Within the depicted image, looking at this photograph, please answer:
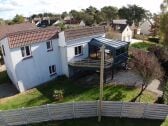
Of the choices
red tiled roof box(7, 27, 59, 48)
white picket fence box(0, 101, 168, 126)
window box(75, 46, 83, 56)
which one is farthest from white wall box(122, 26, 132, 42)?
white picket fence box(0, 101, 168, 126)

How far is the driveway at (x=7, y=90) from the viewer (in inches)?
1023

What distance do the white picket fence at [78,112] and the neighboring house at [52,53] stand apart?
7414 mm

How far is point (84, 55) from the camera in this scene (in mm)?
28656

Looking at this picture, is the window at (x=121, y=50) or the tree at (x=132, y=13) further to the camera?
the tree at (x=132, y=13)

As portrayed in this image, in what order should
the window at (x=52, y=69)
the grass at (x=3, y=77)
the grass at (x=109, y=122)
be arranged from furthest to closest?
the grass at (x=3, y=77) < the window at (x=52, y=69) < the grass at (x=109, y=122)

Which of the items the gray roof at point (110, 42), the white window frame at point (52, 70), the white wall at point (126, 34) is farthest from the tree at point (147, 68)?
the white wall at point (126, 34)

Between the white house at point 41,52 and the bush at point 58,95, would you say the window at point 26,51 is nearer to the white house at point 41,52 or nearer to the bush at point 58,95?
the white house at point 41,52

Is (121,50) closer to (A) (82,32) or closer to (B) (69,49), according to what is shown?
(A) (82,32)

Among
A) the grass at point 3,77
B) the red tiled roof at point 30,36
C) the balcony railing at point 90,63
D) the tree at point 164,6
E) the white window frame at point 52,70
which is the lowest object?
the grass at point 3,77

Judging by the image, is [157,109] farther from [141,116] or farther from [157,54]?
[157,54]

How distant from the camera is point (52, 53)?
2752 centimetres

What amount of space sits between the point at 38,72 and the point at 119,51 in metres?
10.3

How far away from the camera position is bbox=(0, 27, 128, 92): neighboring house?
81.8 ft

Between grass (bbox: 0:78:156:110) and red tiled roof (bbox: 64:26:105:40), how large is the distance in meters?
5.83
